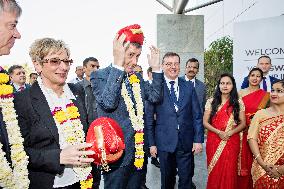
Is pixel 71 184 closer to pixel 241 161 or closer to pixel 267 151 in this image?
pixel 267 151

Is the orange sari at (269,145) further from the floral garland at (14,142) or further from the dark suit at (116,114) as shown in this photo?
the floral garland at (14,142)

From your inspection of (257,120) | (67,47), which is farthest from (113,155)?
(257,120)

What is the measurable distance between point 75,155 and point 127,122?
103cm

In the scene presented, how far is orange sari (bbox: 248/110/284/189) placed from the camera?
11.9 ft

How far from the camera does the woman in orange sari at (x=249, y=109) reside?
4566 millimetres

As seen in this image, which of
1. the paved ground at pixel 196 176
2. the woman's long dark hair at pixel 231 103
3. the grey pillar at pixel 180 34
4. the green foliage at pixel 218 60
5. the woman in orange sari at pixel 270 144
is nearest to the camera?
the woman in orange sari at pixel 270 144

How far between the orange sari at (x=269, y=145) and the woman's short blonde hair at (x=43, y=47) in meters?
2.66

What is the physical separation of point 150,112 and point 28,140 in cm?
228

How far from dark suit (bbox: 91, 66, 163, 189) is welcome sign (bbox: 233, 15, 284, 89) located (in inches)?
170

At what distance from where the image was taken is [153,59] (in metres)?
3.46

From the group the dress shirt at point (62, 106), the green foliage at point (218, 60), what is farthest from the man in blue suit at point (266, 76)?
the green foliage at point (218, 60)

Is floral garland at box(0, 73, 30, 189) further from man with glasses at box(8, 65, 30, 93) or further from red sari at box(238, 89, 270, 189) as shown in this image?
man with glasses at box(8, 65, 30, 93)

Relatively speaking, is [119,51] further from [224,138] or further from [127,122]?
[224,138]

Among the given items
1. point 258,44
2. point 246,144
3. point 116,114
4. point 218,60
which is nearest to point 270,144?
point 246,144
